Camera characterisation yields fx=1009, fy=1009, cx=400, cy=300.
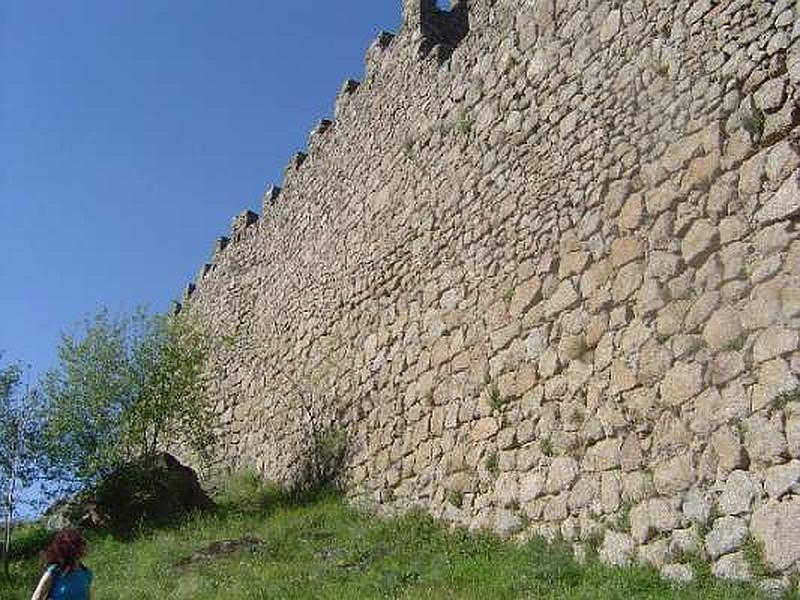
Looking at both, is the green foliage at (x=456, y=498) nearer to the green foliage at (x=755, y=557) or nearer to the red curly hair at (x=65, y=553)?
the green foliage at (x=755, y=557)

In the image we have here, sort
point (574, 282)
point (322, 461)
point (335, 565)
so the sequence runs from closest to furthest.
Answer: point (574, 282) → point (335, 565) → point (322, 461)

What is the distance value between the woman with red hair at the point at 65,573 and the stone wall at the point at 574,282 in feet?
11.9

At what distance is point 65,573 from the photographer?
732cm

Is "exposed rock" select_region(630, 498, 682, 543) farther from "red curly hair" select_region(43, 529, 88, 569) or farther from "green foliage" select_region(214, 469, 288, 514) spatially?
"green foliage" select_region(214, 469, 288, 514)

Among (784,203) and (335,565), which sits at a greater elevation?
(784,203)

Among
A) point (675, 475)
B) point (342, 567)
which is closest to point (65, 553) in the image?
point (342, 567)

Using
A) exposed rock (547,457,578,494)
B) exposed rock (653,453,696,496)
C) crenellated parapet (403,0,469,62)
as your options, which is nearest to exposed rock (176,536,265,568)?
exposed rock (547,457,578,494)

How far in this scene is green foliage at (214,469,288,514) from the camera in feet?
43.5

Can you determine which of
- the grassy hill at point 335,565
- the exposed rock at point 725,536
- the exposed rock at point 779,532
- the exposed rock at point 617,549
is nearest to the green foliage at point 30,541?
the grassy hill at point 335,565

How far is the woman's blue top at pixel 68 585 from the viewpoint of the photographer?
722 cm

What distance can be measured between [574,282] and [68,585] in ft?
16.0

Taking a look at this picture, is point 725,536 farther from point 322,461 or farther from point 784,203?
point 322,461

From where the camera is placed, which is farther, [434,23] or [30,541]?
[30,541]

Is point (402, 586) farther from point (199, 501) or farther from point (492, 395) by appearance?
point (199, 501)
